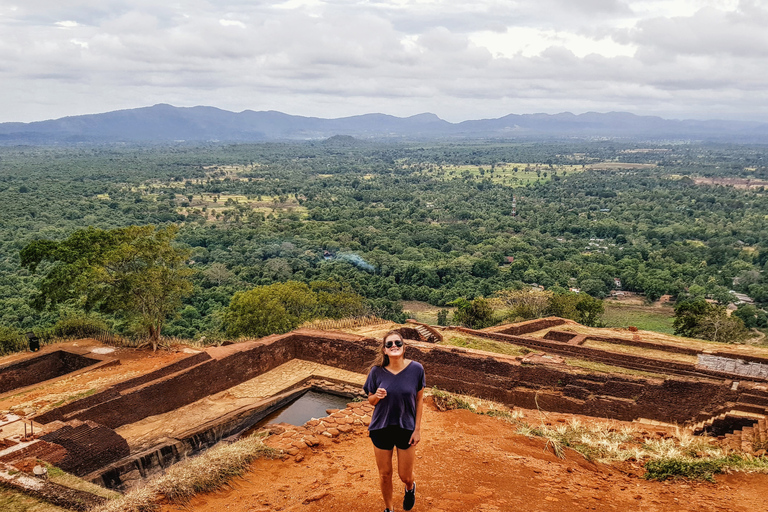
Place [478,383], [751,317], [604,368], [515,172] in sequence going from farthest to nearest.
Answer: [515,172]
[751,317]
[604,368]
[478,383]

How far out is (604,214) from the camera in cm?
6944

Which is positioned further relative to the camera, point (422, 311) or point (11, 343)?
point (422, 311)

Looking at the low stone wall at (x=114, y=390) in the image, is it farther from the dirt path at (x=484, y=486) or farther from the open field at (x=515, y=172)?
the open field at (x=515, y=172)

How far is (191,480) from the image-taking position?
23.2ft

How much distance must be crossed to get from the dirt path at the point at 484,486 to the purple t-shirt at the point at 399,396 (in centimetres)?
142

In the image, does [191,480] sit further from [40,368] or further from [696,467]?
[40,368]

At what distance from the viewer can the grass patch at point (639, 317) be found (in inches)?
1246

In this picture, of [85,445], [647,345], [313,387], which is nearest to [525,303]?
[647,345]

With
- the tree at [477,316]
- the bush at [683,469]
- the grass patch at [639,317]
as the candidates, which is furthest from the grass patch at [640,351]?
the grass patch at [639,317]

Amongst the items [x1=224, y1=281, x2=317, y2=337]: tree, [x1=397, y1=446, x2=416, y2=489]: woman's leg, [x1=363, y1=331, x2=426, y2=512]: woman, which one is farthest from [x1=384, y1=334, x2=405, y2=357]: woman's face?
[x1=224, y1=281, x2=317, y2=337]: tree

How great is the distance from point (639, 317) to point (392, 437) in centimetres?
3297

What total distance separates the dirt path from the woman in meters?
1.13

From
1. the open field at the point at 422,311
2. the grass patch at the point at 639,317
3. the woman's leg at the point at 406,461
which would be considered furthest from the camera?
the open field at the point at 422,311

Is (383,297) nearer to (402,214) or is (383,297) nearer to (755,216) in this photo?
(402,214)
